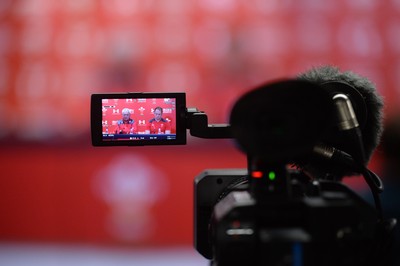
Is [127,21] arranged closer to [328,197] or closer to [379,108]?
[379,108]

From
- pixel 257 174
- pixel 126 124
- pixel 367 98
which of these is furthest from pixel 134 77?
pixel 257 174

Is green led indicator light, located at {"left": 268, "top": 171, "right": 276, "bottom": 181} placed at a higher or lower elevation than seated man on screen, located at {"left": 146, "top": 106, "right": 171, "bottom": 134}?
lower

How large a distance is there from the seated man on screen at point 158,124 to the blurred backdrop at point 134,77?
1087mm

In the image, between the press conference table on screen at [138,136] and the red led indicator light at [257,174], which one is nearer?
the red led indicator light at [257,174]

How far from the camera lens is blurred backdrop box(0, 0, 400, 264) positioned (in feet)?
6.53

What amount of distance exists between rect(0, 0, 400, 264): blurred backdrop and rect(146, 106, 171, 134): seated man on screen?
1.09 metres

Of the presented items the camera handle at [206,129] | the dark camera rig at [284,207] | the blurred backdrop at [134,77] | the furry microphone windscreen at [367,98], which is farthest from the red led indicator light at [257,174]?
the blurred backdrop at [134,77]

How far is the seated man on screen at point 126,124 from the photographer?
35.5 inches

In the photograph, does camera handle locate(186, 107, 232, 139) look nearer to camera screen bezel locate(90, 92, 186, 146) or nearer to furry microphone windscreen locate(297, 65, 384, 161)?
camera screen bezel locate(90, 92, 186, 146)

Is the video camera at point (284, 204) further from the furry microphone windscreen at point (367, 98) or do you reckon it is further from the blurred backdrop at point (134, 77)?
the blurred backdrop at point (134, 77)

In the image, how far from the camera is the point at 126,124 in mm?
910

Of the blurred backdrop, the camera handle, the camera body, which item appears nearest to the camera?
the camera body

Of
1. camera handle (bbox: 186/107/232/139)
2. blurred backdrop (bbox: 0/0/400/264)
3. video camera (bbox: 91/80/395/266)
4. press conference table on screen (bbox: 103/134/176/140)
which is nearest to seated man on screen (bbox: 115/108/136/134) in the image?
press conference table on screen (bbox: 103/134/176/140)

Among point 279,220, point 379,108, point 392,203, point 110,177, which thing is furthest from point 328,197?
point 110,177
